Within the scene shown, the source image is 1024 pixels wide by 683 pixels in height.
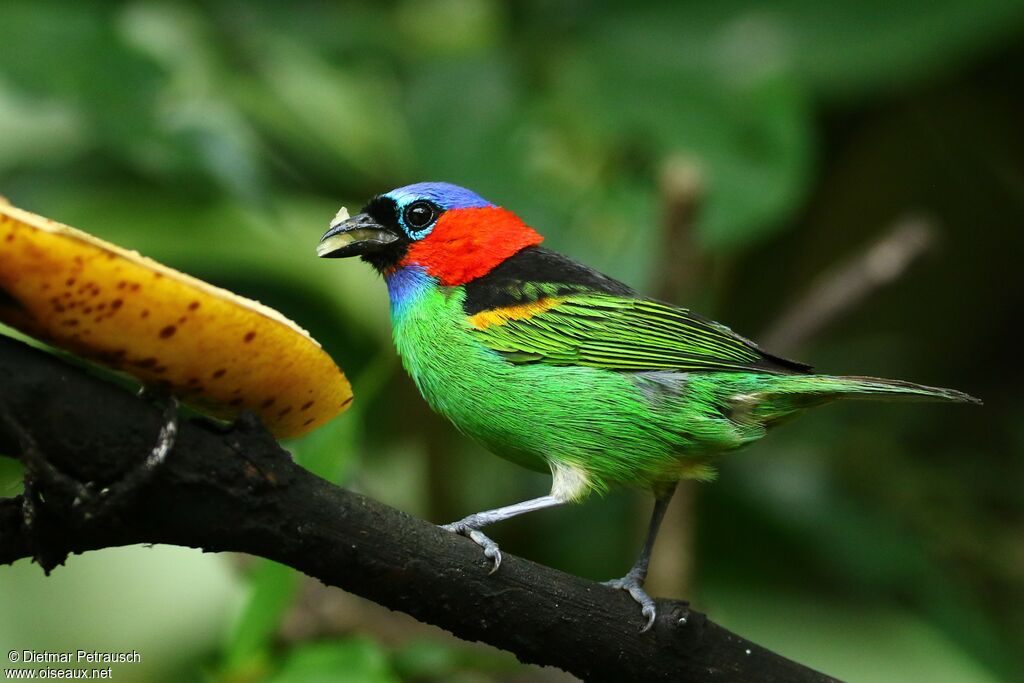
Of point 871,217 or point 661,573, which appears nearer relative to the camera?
point 661,573

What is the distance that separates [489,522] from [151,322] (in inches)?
34.4

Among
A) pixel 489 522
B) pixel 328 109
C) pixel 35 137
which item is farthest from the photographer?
pixel 328 109

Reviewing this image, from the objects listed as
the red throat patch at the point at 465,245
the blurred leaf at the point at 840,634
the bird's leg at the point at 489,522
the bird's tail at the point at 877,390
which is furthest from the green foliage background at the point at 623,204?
the bird's tail at the point at 877,390

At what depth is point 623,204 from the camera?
3771 millimetres

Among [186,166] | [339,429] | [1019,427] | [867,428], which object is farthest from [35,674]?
[1019,427]

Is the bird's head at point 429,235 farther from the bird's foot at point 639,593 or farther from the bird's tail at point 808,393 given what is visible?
the bird's foot at point 639,593

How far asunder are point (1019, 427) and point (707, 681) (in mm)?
2937

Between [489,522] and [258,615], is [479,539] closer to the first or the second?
[489,522]

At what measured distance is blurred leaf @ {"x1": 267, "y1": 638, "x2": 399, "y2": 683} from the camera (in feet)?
7.62

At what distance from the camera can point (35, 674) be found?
9.28ft

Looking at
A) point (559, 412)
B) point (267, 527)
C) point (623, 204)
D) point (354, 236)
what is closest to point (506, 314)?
point (559, 412)

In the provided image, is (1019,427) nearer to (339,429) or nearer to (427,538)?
(339,429)

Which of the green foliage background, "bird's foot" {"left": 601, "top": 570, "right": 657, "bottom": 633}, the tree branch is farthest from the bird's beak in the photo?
the tree branch

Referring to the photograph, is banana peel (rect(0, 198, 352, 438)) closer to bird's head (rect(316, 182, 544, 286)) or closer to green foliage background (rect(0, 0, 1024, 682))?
bird's head (rect(316, 182, 544, 286))
